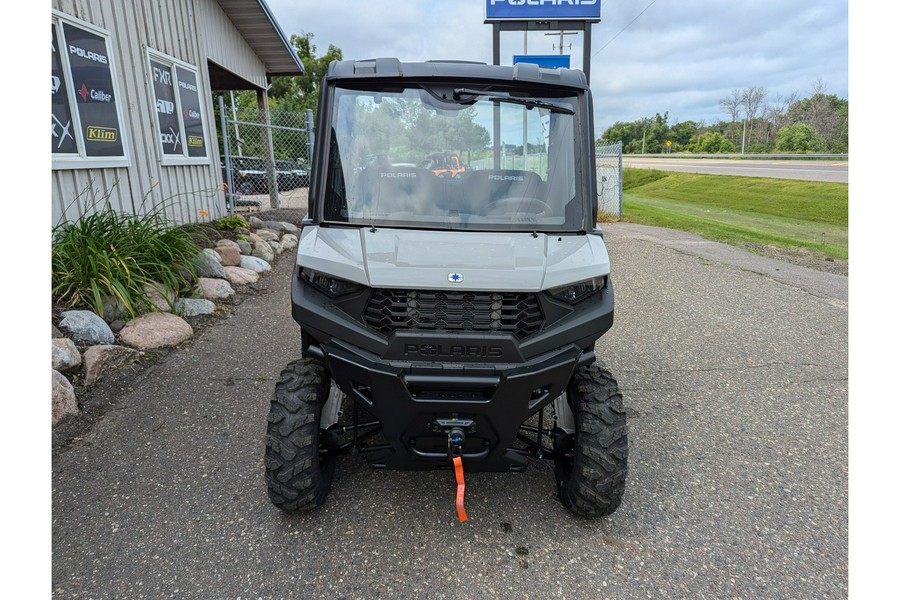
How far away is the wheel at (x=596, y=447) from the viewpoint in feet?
8.57

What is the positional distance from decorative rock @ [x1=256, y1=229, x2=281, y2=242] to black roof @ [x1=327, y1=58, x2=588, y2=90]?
6727 millimetres

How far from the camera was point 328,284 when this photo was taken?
2574mm

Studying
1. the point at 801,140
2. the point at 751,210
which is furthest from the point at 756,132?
the point at 751,210

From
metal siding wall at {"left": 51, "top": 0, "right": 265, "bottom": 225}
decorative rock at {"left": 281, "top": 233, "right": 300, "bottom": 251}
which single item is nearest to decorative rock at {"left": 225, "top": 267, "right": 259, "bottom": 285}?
metal siding wall at {"left": 51, "top": 0, "right": 265, "bottom": 225}

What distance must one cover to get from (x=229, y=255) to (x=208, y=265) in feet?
2.62

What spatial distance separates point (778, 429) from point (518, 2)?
32.0 ft

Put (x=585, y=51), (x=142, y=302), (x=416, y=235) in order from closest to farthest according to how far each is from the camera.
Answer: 1. (x=416, y=235)
2. (x=142, y=302)
3. (x=585, y=51)

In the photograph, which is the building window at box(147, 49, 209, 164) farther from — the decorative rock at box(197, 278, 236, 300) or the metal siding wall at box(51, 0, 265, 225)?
the decorative rock at box(197, 278, 236, 300)

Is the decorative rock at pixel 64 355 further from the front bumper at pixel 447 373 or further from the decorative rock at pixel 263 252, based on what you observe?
the decorative rock at pixel 263 252

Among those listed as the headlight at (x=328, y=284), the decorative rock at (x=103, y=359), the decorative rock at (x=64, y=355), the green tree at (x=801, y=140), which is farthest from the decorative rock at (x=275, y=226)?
the green tree at (x=801, y=140)

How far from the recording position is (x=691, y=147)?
78562 mm

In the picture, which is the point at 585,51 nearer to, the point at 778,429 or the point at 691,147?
the point at 778,429

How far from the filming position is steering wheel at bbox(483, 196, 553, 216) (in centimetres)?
285

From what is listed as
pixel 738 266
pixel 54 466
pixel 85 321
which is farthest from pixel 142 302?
pixel 738 266
